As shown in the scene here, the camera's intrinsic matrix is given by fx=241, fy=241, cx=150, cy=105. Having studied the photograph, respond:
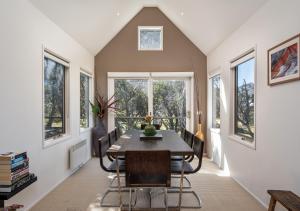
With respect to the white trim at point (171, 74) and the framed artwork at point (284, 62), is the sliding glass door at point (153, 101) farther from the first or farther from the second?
the framed artwork at point (284, 62)

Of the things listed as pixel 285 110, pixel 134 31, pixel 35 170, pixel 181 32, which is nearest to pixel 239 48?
pixel 285 110

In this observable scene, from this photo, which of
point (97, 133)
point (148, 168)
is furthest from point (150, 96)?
point (148, 168)

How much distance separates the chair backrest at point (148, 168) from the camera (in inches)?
97.5

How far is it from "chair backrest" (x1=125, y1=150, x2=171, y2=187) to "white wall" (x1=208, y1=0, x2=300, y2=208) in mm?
1245

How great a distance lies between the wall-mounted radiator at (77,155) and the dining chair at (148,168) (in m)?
2.09

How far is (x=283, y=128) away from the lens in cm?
263

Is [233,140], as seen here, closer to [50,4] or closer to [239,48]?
[239,48]

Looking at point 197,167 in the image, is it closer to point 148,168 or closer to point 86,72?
point 148,168

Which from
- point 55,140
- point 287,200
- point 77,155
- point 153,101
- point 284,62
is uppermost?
point 284,62

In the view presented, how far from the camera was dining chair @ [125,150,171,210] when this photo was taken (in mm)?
2477

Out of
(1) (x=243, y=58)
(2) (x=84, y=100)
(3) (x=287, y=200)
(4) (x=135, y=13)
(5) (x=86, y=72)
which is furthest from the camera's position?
(4) (x=135, y=13)

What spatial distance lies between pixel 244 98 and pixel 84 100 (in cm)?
354

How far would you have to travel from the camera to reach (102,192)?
3529mm

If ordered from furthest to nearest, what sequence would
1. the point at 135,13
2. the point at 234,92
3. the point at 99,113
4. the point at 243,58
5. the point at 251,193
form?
the point at 135,13 → the point at 99,113 → the point at 234,92 → the point at 243,58 → the point at 251,193
